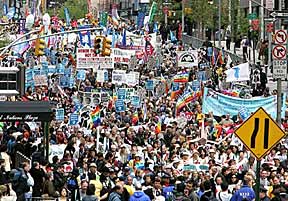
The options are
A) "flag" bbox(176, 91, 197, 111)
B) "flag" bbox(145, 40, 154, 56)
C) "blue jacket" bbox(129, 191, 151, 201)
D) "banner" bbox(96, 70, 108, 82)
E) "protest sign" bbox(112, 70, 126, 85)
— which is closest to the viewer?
"blue jacket" bbox(129, 191, 151, 201)

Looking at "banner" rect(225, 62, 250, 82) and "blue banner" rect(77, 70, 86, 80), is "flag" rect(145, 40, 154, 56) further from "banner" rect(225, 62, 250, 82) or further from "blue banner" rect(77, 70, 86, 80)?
"banner" rect(225, 62, 250, 82)

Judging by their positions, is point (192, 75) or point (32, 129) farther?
point (192, 75)

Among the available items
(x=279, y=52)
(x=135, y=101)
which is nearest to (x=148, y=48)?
(x=135, y=101)

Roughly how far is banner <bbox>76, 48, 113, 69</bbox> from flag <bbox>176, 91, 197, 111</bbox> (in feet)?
19.4

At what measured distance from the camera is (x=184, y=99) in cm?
3241

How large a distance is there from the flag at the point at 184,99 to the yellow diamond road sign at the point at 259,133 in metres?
17.3

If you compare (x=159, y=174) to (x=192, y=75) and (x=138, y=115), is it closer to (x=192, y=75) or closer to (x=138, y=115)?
(x=138, y=115)

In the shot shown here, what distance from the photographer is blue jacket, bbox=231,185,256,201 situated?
16781 millimetres

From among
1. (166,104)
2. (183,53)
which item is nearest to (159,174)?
(166,104)

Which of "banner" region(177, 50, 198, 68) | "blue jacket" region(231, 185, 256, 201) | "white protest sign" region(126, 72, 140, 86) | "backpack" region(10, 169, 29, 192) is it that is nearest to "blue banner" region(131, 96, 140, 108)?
"white protest sign" region(126, 72, 140, 86)

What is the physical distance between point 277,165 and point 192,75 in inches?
749

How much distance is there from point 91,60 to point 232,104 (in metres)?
9.73

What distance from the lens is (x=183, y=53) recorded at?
3862cm

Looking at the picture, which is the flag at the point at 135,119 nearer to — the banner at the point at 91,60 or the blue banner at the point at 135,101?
the blue banner at the point at 135,101
